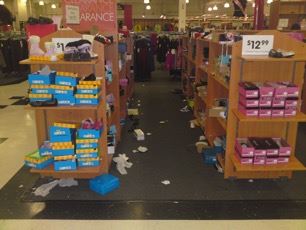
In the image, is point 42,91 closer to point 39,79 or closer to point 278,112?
point 39,79

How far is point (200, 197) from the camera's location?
315 cm

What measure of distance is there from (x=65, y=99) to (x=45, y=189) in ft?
3.23

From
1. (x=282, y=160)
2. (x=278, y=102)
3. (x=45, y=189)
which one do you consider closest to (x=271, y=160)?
(x=282, y=160)

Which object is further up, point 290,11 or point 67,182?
point 290,11

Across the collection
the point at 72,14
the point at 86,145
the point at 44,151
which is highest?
the point at 72,14

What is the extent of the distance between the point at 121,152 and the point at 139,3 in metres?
22.3

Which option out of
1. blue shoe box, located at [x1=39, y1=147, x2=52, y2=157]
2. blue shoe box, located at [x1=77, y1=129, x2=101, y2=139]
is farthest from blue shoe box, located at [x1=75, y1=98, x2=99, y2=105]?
blue shoe box, located at [x1=39, y1=147, x2=52, y2=157]

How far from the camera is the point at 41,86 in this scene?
3043 mm

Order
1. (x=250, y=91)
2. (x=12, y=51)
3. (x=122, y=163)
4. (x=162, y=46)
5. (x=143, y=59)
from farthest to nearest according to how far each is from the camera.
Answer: (x=162, y=46) < (x=12, y=51) < (x=143, y=59) < (x=122, y=163) < (x=250, y=91)

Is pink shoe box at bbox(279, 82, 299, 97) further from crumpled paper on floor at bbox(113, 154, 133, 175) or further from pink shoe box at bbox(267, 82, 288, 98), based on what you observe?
crumpled paper on floor at bbox(113, 154, 133, 175)

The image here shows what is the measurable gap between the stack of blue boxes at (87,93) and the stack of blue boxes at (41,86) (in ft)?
0.89

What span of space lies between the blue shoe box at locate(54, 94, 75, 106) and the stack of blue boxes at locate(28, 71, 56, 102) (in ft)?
0.24

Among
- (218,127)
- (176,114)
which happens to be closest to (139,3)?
(176,114)

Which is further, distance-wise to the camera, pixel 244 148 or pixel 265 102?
pixel 244 148
